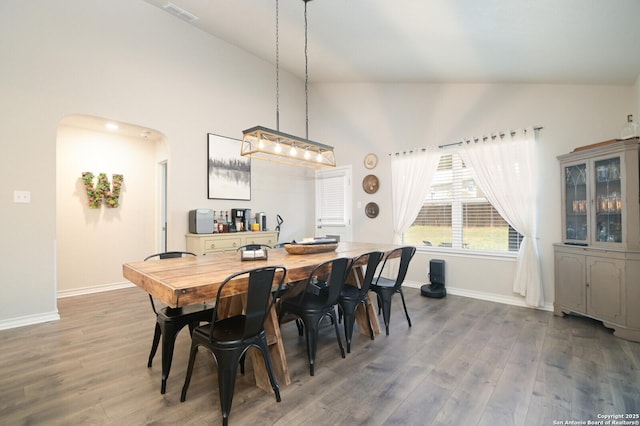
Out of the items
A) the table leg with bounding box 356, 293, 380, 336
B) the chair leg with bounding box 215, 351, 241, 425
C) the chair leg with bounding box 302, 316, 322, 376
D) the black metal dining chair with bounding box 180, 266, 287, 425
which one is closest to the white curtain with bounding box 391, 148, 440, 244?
the table leg with bounding box 356, 293, 380, 336

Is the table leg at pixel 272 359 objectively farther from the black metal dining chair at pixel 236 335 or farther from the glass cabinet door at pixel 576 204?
the glass cabinet door at pixel 576 204

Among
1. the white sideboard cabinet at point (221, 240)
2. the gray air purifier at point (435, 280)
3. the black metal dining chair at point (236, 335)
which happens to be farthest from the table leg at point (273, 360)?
the gray air purifier at point (435, 280)

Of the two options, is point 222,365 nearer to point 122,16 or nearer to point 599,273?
point 599,273

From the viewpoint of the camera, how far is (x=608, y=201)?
116 inches

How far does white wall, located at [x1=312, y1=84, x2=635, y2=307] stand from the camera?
3.40 metres

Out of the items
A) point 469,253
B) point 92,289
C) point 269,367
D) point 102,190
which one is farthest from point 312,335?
point 102,190

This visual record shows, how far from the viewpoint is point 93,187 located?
14.7 feet

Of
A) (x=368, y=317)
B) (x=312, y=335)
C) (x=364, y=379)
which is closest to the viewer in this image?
(x=364, y=379)

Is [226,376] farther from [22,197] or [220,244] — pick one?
A: [22,197]

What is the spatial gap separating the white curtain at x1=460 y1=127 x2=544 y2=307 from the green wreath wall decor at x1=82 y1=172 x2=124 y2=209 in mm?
5520

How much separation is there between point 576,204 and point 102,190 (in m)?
6.37

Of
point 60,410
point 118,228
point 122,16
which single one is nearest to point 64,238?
point 118,228

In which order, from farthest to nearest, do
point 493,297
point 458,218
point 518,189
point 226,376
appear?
point 458,218 → point 493,297 → point 518,189 → point 226,376

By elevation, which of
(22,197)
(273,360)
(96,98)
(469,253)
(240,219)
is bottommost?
(273,360)
